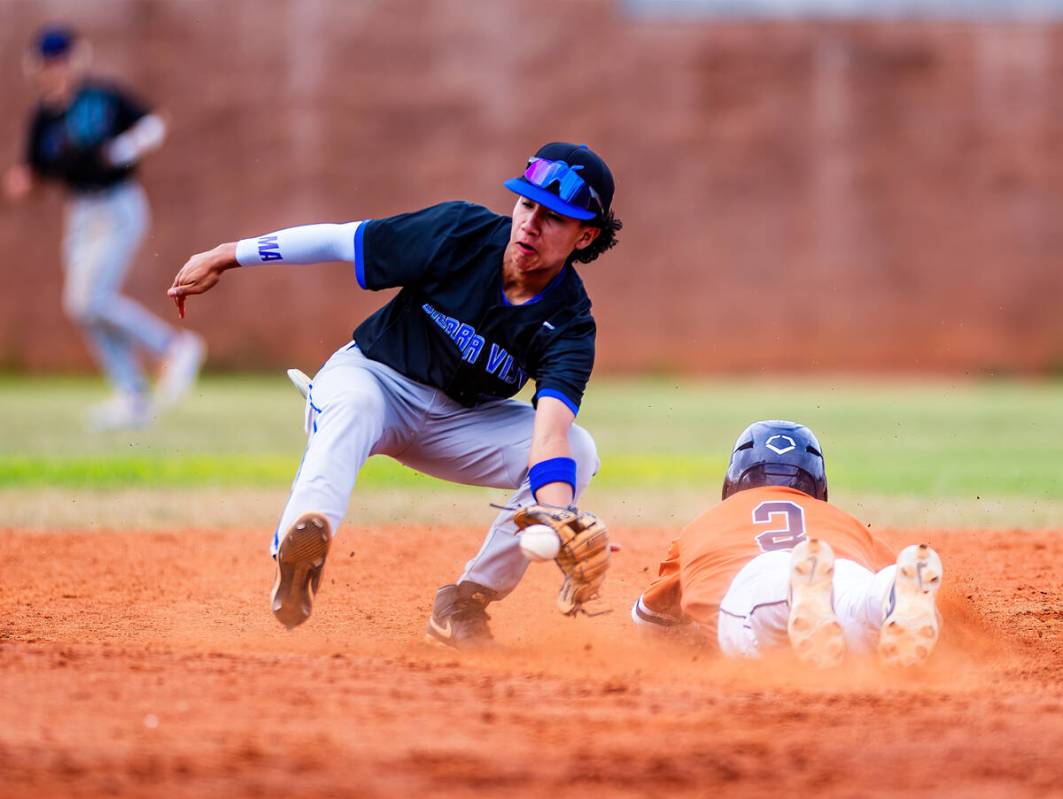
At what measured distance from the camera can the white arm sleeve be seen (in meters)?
4.70

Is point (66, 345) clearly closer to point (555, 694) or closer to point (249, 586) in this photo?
point (249, 586)

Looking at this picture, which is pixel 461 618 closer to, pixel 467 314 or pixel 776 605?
pixel 467 314

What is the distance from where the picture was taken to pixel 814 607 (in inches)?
153

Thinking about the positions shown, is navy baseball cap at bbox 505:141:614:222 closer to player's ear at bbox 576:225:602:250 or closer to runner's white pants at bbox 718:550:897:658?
player's ear at bbox 576:225:602:250

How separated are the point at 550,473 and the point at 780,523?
0.72 metres

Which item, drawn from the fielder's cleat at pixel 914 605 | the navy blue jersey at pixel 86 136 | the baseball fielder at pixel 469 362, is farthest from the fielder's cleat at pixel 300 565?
the navy blue jersey at pixel 86 136

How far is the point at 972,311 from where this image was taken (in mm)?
20875

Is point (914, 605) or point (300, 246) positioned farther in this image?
point (300, 246)

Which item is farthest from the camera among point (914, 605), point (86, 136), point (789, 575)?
point (86, 136)

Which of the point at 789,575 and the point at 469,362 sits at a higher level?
the point at 469,362

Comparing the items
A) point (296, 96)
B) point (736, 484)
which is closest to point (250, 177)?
point (296, 96)

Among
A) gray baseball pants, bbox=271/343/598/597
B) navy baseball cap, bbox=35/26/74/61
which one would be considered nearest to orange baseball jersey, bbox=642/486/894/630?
gray baseball pants, bbox=271/343/598/597

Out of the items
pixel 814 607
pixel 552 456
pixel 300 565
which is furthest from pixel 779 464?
pixel 300 565

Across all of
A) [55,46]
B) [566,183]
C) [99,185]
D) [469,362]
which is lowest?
[469,362]
